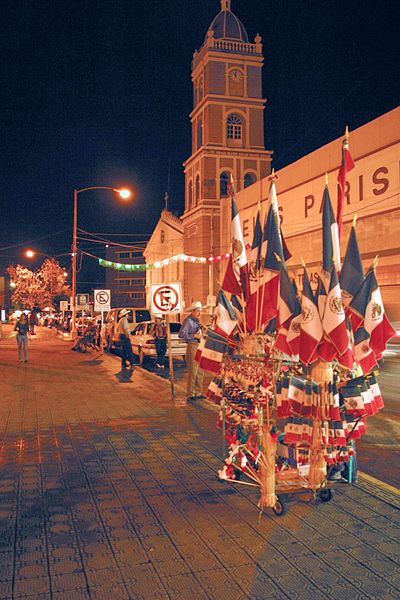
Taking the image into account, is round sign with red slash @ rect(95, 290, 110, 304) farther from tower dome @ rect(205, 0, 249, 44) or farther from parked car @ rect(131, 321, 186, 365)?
tower dome @ rect(205, 0, 249, 44)

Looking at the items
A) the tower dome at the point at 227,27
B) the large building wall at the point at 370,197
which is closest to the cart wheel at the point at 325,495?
Answer: the large building wall at the point at 370,197

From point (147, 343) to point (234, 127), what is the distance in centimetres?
3251

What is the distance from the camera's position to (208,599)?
3.48 m

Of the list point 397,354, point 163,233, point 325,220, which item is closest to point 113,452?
point 325,220

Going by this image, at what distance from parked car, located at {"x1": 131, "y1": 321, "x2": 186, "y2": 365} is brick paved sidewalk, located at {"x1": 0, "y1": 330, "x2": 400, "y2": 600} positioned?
1061cm

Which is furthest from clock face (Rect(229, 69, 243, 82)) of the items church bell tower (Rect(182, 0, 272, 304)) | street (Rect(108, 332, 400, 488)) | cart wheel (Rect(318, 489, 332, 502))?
cart wheel (Rect(318, 489, 332, 502))

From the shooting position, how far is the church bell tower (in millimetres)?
45625

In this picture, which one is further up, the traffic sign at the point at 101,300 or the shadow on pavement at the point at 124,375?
the traffic sign at the point at 101,300

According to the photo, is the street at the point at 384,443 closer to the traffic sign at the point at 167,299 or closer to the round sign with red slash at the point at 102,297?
the traffic sign at the point at 167,299

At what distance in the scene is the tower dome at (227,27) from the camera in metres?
46.2

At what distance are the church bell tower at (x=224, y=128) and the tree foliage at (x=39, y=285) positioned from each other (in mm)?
24214

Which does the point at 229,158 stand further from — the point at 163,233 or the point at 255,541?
the point at 255,541

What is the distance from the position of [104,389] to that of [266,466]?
27.7 ft

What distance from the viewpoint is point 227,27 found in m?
46.4
